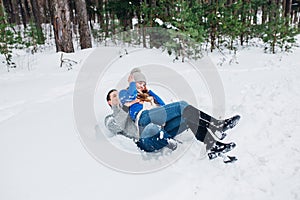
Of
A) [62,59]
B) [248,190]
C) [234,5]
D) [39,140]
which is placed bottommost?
[248,190]

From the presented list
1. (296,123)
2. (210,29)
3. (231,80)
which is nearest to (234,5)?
(210,29)

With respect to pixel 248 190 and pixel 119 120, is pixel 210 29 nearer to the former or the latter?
pixel 119 120

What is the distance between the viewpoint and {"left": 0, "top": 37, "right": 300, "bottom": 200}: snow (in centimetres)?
223

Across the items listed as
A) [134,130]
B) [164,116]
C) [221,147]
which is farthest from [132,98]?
[221,147]

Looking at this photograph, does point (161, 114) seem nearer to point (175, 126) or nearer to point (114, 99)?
point (175, 126)

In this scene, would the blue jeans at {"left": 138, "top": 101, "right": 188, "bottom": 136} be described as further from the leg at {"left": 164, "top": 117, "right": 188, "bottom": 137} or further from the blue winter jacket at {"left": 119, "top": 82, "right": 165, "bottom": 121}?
the blue winter jacket at {"left": 119, "top": 82, "right": 165, "bottom": 121}

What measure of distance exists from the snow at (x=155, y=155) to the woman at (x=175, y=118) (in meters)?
0.22

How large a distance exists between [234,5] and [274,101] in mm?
4603

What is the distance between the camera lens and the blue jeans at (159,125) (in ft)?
8.93

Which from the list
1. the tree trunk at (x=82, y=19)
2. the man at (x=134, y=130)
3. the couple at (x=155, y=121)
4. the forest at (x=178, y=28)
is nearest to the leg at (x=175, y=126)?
the couple at (x=155, y=121)

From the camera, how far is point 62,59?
21.0ft

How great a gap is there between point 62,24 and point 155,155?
5422mm

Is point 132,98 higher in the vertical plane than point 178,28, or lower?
lower

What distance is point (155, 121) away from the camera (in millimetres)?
2875
